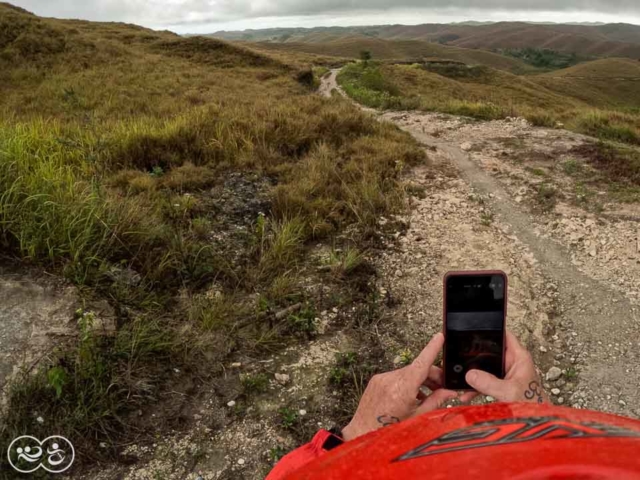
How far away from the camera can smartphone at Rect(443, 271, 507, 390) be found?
68.3 inches

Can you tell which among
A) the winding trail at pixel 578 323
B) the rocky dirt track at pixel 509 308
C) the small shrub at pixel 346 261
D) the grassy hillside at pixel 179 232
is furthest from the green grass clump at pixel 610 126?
the small shrub at pixel 346 261

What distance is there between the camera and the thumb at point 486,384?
1496mm

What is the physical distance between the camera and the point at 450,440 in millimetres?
864

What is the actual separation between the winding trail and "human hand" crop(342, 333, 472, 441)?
2.28m

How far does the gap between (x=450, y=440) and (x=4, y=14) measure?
27.6 m

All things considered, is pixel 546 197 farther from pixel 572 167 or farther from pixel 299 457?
pixel 299 457

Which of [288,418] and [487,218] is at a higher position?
[487,218]

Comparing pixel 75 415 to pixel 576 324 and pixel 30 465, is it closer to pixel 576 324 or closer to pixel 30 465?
pixel 30 465

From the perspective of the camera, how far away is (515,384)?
4.95 ft

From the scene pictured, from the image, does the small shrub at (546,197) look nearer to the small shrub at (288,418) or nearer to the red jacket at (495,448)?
the small shrub at (288,418)

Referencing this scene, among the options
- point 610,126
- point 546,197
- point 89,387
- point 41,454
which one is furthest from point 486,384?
point 610,126

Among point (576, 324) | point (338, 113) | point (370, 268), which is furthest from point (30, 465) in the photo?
point (338, 113)

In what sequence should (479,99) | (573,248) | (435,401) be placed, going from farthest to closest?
(479,99) → (573,248) → (435,401)

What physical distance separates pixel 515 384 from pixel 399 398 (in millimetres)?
411
